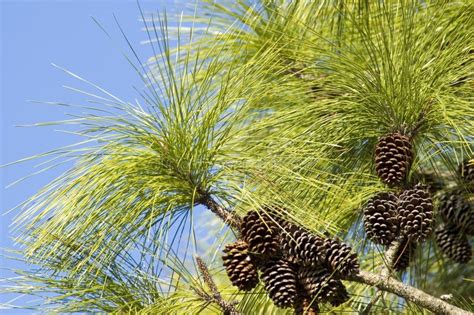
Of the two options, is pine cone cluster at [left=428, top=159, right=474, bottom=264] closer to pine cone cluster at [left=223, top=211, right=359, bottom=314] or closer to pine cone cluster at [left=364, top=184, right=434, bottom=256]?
pine cone cluster at [left=364, top=184, right=434, bottom=256]

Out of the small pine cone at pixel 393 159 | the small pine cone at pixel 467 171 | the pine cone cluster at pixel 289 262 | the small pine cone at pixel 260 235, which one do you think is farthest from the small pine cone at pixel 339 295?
the small pine cone at pixel 467 171

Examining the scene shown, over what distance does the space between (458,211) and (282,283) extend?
0.64 m

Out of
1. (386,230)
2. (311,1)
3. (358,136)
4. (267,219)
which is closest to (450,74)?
(358,136)

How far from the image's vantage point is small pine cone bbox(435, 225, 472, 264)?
230cm

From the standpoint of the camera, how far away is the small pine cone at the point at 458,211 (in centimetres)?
229

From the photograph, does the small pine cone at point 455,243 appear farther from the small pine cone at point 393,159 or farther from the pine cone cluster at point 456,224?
the small pine cone at point 393,159

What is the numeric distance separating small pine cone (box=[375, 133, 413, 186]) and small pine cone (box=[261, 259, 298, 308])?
251 millimetres

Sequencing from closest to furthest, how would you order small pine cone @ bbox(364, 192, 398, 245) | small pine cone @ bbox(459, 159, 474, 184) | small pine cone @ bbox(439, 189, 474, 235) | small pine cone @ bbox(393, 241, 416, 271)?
small pine cone @ bbox(364, 192, 398, 245), small pine cone @ bbox(393, 241, 416, 271), small pine cone @ bbox(459, 159, 474, 184), small pine cone @ bbox(439, 189, 474, 235)

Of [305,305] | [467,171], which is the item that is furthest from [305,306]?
[467,171]

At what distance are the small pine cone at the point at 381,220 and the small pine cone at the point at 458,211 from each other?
43cm

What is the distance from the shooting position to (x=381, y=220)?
188cm

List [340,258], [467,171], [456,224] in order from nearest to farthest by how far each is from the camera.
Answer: [340,258], [467,171], [456,224]

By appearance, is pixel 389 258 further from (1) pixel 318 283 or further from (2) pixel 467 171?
(2) pixel 467 171

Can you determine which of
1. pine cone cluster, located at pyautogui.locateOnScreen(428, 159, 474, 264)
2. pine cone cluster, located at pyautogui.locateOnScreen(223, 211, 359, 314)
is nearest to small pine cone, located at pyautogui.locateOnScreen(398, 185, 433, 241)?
pine cone cluster, located at pyautogui.locateOnScreen(223, 211, 359, 314)
